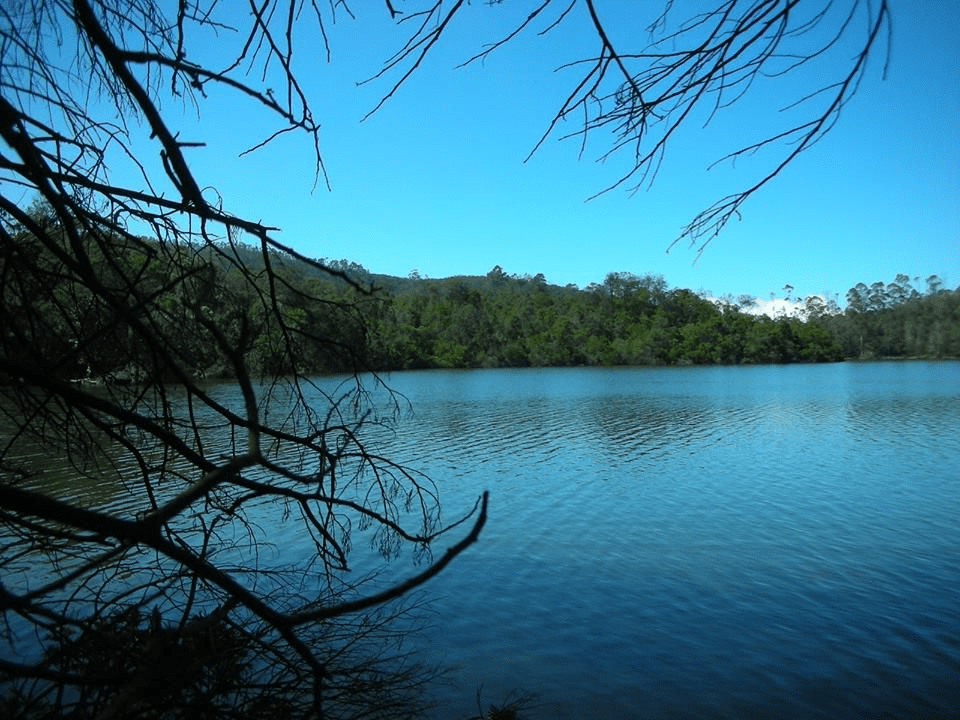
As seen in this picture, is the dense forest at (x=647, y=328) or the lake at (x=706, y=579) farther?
the dense forest at (x=647, y=328)

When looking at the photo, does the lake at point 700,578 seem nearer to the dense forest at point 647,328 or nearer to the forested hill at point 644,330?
the dense forest at point 647,328

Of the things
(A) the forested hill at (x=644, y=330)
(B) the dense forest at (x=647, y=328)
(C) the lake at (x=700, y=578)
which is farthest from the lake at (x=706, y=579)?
(A) the forested hill at (x=644, y=330)

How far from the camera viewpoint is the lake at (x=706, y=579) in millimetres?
5719

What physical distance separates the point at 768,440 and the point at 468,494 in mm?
10609

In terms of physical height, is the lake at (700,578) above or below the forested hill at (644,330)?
below

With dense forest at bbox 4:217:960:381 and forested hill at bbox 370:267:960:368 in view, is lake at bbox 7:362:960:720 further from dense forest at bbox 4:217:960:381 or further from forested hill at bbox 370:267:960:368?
forested hill at bbox 370:267:960:368

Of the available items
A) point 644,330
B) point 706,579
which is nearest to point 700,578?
point 706,579

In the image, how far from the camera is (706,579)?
26.9 feet

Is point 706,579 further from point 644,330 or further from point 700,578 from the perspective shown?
point 644,330

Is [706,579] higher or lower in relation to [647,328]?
lower

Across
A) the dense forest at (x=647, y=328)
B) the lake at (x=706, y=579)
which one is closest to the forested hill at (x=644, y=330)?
the dense forest at (x=647, y=328)

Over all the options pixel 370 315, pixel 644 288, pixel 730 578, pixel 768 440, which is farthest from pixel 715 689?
pixel 644 288

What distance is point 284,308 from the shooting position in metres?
1.94

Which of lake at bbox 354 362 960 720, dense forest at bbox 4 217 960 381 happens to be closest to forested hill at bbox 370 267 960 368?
dense forest at bbox 4 217 960 381
